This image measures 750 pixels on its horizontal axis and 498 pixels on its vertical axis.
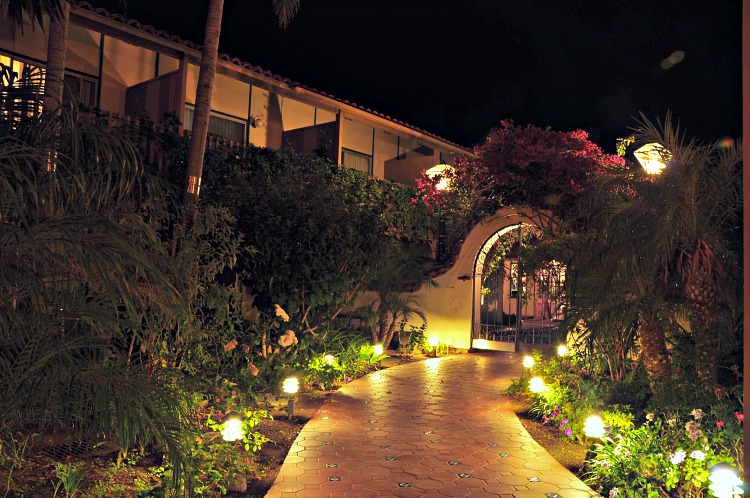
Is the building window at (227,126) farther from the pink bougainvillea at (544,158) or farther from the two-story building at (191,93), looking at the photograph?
the pink bougainvillea at (544,158)

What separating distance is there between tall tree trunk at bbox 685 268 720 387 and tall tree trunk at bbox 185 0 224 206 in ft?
16.7

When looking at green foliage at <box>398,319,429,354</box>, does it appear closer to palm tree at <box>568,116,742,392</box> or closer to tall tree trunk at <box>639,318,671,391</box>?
tall tree trunk at <box>639,318,671,391</box>

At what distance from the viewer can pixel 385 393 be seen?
970 cm

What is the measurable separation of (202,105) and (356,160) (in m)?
10.6

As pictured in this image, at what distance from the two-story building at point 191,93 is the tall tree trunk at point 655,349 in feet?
26.7

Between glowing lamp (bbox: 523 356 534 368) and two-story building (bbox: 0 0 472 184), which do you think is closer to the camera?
glowing lamp (bbox: 523 356 534 368)

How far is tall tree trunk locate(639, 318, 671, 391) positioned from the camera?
6445 mm

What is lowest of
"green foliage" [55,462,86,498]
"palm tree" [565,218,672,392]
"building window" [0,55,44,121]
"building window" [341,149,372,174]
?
"green foliage" [55,462,86,498]

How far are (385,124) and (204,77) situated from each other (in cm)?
910

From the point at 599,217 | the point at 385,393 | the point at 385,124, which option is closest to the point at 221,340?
the point at 385,393

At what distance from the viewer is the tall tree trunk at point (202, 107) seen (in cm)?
686

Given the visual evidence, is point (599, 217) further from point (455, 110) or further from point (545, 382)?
point (455, 110)

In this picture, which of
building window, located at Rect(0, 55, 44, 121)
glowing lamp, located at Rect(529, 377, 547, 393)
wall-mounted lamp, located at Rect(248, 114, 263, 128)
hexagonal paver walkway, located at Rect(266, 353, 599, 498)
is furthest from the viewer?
wall-mounted lamp, located at Rect(248, 114, 263, 128)

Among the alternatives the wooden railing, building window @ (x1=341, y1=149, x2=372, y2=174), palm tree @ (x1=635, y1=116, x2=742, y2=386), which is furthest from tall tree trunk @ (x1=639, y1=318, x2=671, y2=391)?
building window @ (x1=341, y1=149, x2=372, y2=174)
